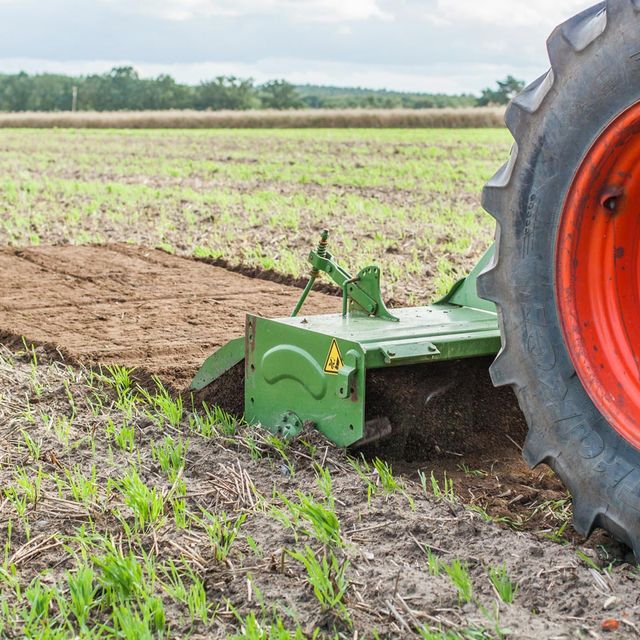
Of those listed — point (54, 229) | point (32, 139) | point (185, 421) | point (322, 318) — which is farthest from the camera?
point (32, 139)

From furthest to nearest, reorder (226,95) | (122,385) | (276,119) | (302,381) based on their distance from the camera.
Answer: (226,95) < (276,119) < (122,385) < (302,381)

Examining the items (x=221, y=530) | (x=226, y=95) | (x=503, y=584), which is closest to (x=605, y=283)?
(x=503, y=584)

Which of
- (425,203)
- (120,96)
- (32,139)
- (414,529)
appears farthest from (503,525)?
(120,96)

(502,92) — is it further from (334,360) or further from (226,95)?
(334,360)

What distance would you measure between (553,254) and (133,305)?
3.66m

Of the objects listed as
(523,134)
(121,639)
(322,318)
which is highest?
(523,134)

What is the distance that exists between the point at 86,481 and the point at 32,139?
22599 mm

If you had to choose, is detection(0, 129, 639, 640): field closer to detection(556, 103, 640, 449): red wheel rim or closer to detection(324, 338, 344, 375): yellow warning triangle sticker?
detection(324, 338, 344, 375): yellow warning triangle sticker

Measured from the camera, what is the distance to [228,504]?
3.01 m

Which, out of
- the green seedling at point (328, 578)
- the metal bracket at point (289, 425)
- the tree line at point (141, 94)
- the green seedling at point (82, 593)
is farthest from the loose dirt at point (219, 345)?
the tree line at point (141, 94)

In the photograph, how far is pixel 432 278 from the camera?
6.40 metres

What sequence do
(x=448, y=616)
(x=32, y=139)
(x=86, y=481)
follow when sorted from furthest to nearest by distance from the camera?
(x=32, y=139), (x=86, y=481), (x=448, y=616)

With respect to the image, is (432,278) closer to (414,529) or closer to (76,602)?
(414,529)

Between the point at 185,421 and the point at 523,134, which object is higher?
the point at 523,134
